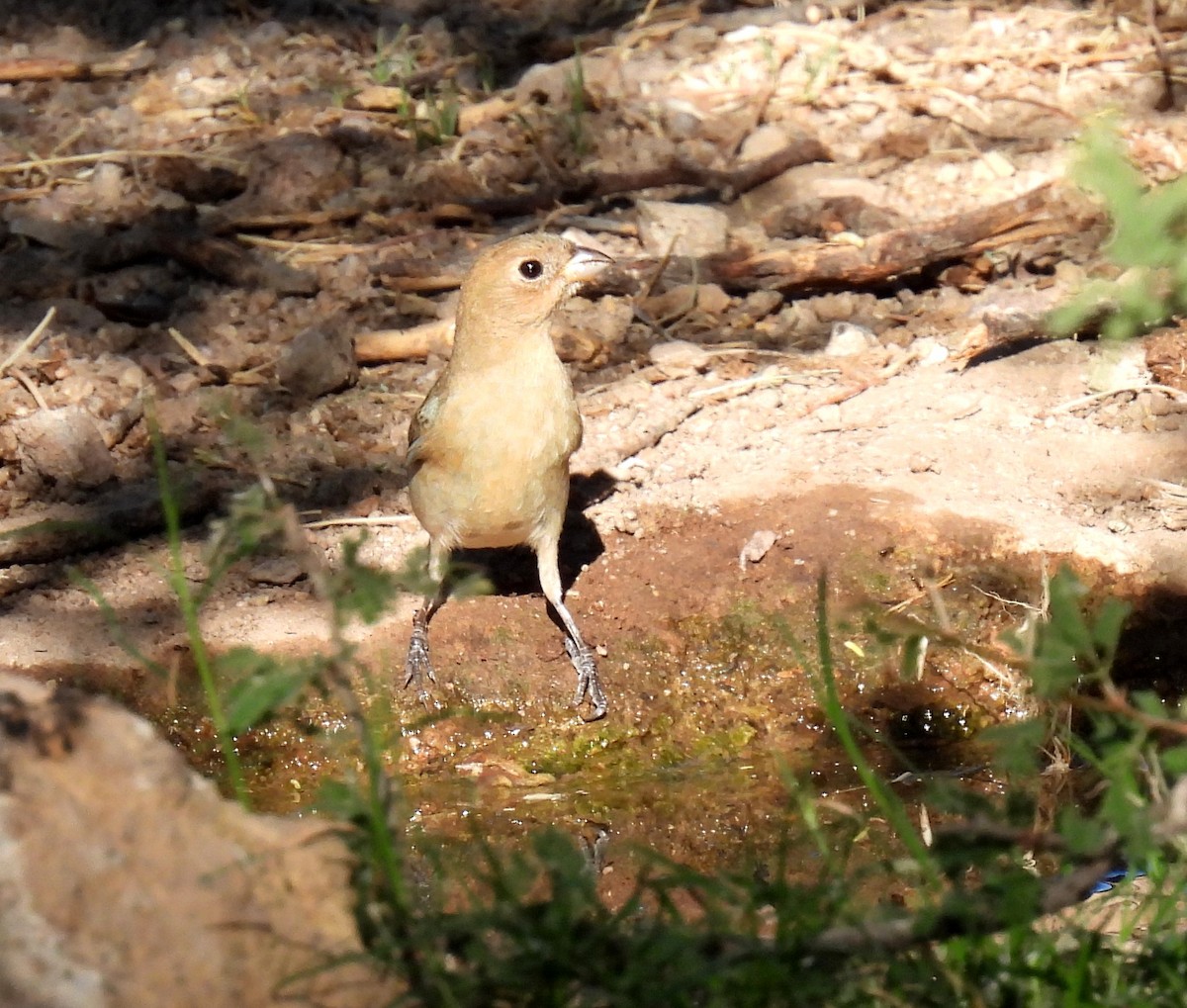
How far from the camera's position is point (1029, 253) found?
698 cm

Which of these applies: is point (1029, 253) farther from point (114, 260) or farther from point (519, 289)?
point (114, 260)

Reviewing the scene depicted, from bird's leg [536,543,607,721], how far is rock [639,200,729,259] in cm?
224

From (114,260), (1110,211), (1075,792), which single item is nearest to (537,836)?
(1110,211)

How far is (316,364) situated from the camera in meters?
6.42

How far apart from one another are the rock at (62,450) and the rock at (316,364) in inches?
31.9

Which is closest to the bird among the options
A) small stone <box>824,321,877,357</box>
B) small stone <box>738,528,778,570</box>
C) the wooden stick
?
small stone <box>738,528,778,570</box>

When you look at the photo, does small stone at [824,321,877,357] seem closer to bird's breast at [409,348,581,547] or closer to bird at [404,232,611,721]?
bird at [404,232,611,721]

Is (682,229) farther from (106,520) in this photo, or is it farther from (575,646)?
(106,520)

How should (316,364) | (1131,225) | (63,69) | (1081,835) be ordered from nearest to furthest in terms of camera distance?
(1131,225) < (1081,835) < (316,364) < (63,69)

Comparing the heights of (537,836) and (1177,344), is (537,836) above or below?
above

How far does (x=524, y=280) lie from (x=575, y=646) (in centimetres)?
116

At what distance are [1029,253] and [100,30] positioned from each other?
4.92m

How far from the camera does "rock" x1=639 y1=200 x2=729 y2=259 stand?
721 cm

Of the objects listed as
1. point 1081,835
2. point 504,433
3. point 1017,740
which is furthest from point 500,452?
point 1081,835
